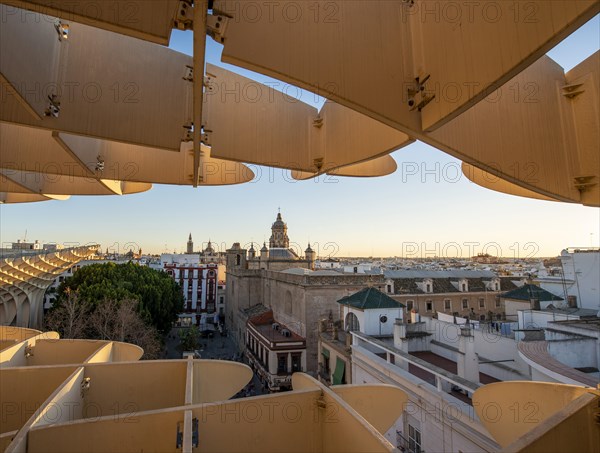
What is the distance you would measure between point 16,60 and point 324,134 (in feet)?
15.2

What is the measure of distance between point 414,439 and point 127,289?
862 inches

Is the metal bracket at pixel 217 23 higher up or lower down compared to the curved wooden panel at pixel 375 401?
higher up

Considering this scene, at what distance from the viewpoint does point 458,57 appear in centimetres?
336

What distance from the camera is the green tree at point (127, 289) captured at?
77.3 feet

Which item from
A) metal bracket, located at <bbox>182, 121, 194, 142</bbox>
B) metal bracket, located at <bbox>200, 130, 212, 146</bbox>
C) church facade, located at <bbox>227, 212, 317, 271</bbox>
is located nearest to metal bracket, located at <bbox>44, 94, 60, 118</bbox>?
metal bracket, located at <bbox>182, 121, 194, 142</bbox>

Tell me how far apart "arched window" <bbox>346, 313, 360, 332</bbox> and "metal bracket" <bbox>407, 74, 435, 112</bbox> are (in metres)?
13.8

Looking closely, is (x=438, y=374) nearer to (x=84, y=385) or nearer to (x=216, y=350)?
(x=84, y=385)

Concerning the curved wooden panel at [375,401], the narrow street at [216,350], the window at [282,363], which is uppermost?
the curved wooden panel at [375,401]

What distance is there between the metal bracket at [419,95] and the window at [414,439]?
927 centimetres

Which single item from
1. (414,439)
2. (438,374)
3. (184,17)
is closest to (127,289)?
(414,439)

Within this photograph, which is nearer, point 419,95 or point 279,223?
point 419,95

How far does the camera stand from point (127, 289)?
25281mm

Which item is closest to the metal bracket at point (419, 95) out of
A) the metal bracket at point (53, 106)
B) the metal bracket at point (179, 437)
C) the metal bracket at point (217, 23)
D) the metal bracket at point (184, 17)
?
the metal bracket at point (217, 23)

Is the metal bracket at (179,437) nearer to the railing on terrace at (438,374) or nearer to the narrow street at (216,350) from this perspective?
the railing on terrace at (438,374)
